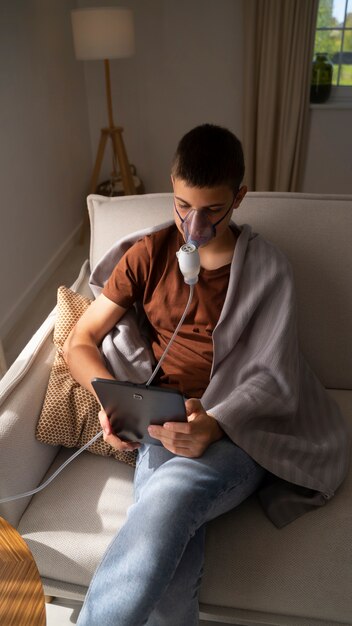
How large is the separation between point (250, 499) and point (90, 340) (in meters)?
0.52

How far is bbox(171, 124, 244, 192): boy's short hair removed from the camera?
118cm

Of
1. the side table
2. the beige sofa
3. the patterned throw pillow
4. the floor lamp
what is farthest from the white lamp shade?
the side table

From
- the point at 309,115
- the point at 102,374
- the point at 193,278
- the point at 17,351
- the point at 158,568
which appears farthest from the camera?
the point at 309,115

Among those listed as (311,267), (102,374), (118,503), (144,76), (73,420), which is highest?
(144,76)

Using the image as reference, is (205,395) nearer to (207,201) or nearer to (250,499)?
(250,499)

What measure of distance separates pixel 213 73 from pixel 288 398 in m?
3.00

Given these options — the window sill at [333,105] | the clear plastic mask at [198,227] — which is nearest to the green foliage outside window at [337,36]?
the window sill at [333,105]

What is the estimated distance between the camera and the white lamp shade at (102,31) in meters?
2.91

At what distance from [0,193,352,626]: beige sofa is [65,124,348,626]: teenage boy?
0.06 metres

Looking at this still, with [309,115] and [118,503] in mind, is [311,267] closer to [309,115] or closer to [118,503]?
[118,503]

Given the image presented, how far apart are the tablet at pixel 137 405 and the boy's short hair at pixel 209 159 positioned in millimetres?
461

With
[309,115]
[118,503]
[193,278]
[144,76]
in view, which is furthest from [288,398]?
[144,76]

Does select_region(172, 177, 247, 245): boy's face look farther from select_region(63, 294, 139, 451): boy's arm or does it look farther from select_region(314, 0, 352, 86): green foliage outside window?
select_region(314, 0, 352, 86): green foliage outside window

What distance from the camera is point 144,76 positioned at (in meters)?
3.70
